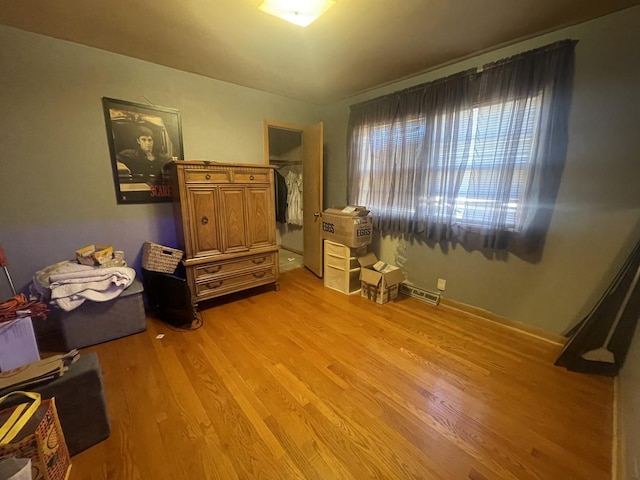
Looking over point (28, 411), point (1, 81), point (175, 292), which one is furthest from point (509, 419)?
point (1, 81)

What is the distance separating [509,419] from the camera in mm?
1422

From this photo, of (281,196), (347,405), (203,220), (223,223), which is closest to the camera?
(347,405)

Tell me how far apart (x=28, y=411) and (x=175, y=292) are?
133 cm

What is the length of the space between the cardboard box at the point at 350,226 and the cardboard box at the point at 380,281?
27 cm

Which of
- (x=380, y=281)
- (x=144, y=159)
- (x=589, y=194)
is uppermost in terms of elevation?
(x=144, y=159)

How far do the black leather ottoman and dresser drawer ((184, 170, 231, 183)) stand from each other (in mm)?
1552

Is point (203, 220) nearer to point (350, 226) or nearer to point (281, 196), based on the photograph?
point (350, 226)

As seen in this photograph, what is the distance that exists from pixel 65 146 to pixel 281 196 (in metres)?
2.78

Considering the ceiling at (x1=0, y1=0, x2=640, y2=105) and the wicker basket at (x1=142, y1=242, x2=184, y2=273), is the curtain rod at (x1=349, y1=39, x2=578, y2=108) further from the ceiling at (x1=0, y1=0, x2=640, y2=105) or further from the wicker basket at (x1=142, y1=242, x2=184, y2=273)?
the wicker basket at (x1=142, y1=242, x2=184, y2=273)

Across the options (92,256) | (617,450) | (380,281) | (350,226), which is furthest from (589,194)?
(92,256)

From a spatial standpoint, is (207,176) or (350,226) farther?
(350,226)

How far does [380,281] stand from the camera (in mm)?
2775

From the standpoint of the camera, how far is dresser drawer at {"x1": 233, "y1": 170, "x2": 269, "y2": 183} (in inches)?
101

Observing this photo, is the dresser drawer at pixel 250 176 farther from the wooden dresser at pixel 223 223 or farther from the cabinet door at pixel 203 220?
the cabinet door at pixel 203 220
